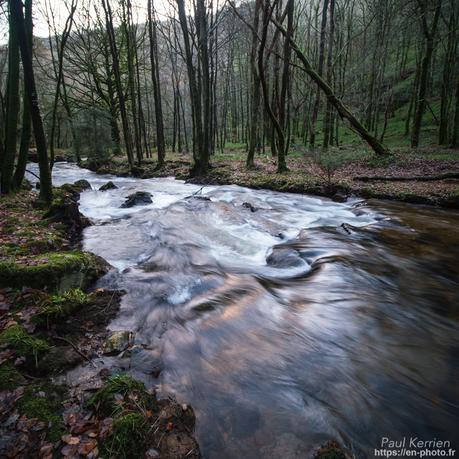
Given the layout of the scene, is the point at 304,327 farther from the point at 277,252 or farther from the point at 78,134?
the point at 78,134

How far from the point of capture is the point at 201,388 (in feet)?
11.1

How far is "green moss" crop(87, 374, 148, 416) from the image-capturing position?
2.78 meters

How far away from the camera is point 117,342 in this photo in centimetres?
379

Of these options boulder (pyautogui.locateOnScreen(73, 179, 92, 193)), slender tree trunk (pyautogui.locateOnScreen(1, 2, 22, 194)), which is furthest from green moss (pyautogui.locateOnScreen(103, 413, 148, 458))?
boulder (pyautogui.locateOnScreen(73, 179, 92, 193))

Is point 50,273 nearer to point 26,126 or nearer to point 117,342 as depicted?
point 117,342

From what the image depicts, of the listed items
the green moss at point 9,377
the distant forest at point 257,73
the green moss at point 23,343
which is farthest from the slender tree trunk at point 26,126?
the green moss at point 9,377

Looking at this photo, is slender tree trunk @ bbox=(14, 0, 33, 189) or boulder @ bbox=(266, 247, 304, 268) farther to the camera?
slender tree trunk @ bbox=(14, 0, 33, 189)

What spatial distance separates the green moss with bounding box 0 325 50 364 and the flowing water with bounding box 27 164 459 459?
0.82m

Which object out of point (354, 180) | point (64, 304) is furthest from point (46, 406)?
point (354, 180)

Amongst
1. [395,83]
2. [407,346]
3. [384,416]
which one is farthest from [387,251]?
[395,83]

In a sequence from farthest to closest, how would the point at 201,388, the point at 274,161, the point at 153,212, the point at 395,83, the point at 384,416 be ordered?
the point at 395,83, the point at 274,161, the point at 153,212, the point at 201,388, the point at 384,416

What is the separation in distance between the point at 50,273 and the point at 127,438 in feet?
9.41

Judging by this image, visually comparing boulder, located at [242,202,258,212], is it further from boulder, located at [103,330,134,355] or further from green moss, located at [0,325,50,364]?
green moss, located at [0,325,50,364]

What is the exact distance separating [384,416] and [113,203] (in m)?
11.5
